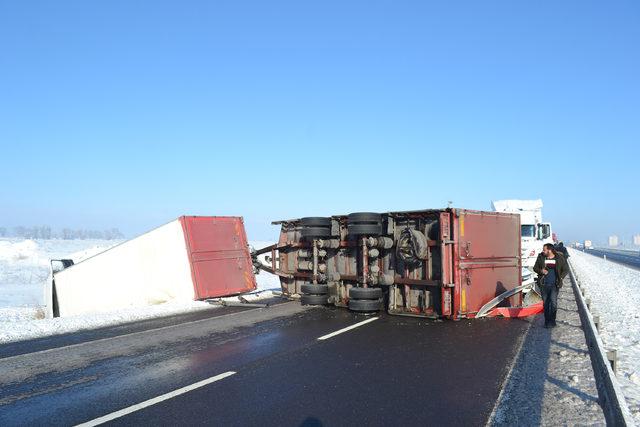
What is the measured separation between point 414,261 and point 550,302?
3.03 meters

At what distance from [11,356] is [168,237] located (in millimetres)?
6735

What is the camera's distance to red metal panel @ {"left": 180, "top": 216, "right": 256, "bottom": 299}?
47.7 feet

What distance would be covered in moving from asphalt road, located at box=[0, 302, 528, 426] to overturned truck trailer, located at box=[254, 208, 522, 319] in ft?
4.10

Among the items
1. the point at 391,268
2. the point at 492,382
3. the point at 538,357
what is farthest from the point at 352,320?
the point at 492,382

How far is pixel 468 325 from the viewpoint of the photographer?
10.4 meters

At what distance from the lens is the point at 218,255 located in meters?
15.3

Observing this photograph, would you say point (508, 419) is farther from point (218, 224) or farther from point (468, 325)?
point (218, 224)

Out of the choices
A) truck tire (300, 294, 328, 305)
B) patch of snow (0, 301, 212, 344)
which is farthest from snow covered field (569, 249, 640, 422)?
patch of snow (0, 301, 212, 344)

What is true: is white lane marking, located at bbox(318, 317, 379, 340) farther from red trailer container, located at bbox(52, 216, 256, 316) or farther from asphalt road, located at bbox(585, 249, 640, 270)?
asphalt road, located at bbox(585, 249, 640, 270)

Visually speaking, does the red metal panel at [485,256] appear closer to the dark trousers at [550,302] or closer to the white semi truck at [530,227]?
the dark trousers at [550,302]

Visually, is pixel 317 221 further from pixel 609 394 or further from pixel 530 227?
pixel 530 227

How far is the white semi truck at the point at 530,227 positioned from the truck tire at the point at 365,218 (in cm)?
912

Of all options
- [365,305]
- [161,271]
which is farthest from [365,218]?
[161,271]

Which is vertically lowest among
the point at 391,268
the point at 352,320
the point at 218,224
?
the point at 352,320
